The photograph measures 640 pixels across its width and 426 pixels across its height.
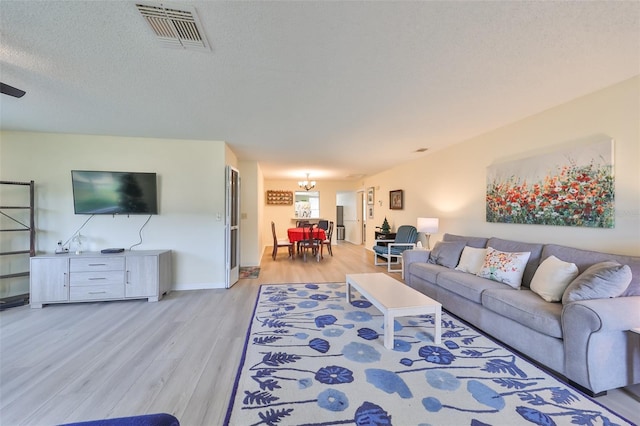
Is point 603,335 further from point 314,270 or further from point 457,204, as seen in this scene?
point 314,270

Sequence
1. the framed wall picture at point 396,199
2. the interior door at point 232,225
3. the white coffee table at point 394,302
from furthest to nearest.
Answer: the framed wall picture at point 396,199
the interior door at point 232,225
the white coffee table at point 394,302

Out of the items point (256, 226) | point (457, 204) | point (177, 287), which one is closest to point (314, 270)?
point (256, 226)

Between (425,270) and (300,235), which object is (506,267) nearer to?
(425,270)

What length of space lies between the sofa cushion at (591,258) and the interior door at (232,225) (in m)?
4.26

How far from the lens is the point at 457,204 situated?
169 inches

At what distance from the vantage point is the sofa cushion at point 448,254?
3.51 m

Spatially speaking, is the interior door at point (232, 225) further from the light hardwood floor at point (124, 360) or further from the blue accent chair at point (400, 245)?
the blue accent chair at point (400, 245)

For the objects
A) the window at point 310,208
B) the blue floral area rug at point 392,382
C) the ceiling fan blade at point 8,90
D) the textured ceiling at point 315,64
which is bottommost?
the blue floral area rug at point 392,382

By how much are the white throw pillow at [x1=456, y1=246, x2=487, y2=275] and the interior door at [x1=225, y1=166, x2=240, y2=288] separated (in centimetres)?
356

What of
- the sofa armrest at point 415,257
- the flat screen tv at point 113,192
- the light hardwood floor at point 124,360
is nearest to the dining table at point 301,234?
the sofa armrest at point 415,257

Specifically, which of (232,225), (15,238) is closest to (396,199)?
(232,225)

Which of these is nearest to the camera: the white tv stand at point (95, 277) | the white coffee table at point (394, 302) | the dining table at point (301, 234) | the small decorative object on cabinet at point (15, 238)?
the white coffee table at point (394, 302)

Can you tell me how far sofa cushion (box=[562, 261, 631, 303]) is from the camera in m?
1.82

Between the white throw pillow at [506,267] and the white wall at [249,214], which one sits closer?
the white throw pillow at [506,267]
